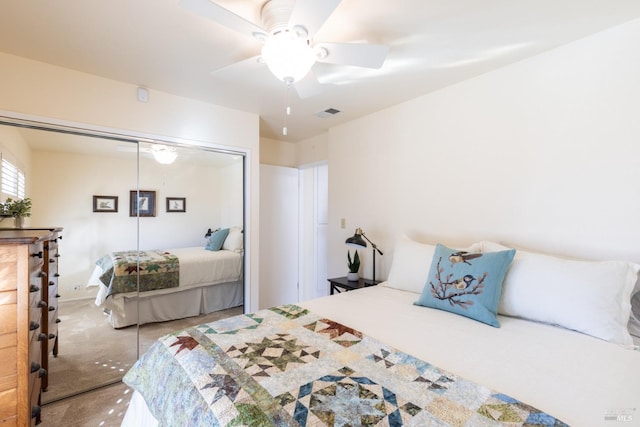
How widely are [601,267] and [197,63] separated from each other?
2642mm

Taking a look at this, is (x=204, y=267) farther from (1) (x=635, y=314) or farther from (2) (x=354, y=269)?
(1) (x=635, y=314)

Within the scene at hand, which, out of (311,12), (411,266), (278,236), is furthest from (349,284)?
(311,12)

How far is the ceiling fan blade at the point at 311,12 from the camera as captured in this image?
1.16m

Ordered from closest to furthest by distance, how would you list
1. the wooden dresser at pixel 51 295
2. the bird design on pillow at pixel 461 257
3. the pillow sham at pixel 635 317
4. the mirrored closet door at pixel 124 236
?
the pillow sham at pixel 635 317 → the bird design on pillow at pixel 461 257 → the wooden dresser at pixel 51 295 → the mirrored closet door at pixel 124 236

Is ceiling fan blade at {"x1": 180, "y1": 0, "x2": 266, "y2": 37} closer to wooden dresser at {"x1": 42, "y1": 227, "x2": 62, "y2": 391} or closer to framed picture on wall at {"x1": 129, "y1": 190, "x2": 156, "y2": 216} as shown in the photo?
wooden dresser at {"x1": 42, "y1": 227, "x2": 62, "y2": 391}

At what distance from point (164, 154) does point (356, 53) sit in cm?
194

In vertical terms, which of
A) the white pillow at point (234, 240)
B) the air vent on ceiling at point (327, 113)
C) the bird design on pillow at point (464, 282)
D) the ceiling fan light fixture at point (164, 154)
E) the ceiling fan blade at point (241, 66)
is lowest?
the bird design on pillow at point (464, 282)

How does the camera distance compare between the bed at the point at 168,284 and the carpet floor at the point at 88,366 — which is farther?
the bed at the point at 168,284

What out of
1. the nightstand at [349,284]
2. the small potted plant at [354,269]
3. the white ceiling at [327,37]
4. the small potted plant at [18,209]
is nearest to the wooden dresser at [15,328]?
the small potted plant at [18,209]

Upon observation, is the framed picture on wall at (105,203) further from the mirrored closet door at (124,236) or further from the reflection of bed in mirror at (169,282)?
the reflection of bed in mirror at (169,282)

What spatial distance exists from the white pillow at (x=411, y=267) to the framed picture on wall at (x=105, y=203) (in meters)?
2.27

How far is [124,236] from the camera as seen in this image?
2.46m

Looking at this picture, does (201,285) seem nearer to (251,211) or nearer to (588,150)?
(251,211)

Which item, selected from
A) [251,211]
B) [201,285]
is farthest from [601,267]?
[201,285]
